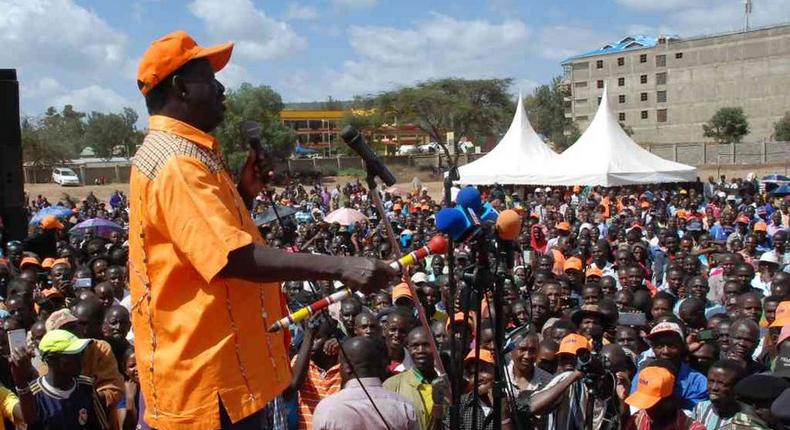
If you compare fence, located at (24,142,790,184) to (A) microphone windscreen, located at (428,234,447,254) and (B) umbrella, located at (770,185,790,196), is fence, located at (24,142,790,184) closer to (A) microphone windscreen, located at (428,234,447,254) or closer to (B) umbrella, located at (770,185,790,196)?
(B) umbrella, located at (770,185,790,196)

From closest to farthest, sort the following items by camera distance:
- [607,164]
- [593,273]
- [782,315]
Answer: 1. [782,315]
2. [593,273]
3. [607,164]

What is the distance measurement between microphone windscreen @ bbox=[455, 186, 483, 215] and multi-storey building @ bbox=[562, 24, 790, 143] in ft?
198

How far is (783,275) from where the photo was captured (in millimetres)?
7480

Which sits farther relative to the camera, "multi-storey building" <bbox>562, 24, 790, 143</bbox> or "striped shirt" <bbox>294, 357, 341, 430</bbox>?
"multi-storey building" <bbox>562, 24, 790, 143</bbox>

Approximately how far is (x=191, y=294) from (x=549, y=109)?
286ft

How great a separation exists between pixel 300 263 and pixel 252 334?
0.27 metres

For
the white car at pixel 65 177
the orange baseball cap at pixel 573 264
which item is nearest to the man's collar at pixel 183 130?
the orange baseball cap at pixel 573 264

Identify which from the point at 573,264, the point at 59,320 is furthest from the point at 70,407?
the point at 573,264

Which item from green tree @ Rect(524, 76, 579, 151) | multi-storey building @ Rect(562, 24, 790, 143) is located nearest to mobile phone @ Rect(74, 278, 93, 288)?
multi-storey building @ Rect(562, 24, 790, 143)

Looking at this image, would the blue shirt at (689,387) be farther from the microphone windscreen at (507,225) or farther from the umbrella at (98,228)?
the umbrella at (98,228)

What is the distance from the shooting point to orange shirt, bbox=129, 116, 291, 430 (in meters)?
2.06

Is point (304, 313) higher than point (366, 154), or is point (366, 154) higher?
point (366, 154)

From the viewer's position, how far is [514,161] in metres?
25.8

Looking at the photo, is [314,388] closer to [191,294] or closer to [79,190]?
[191,294]
